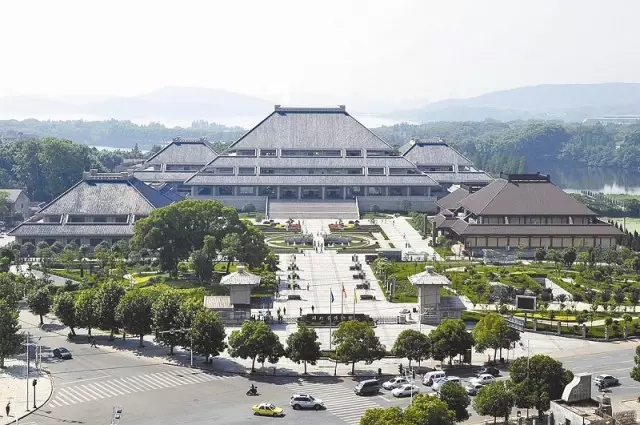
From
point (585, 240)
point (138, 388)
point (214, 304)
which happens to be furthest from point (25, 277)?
point (585, 240)

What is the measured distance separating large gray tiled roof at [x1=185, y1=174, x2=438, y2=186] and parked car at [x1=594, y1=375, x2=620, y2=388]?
70871mm

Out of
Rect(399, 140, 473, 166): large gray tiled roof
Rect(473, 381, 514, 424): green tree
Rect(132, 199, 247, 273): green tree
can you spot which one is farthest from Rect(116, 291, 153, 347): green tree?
Rect(399, 140, 473, 166): large gray tiled roof

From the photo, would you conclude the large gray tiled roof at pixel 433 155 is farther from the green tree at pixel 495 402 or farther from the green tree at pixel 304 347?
the green tree at pixel 495 402

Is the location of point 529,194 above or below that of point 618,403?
above

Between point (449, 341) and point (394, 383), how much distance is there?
487 centimetres

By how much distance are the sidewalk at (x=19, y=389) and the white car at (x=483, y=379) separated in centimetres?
2005

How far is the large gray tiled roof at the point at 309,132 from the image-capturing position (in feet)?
422

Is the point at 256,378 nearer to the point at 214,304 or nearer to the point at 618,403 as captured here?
the point at 214,304

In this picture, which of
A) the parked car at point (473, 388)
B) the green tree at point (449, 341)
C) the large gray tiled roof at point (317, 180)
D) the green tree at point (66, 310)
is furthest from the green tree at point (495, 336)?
the large gray tiled roof at point (317, 180)

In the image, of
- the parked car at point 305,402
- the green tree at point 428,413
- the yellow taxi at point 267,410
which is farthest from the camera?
the parked car at point 305,402

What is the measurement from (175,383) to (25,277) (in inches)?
1041

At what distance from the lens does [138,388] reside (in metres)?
46.3

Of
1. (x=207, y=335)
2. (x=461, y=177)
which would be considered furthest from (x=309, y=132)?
(x=207, y=335)

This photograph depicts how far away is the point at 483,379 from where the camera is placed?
152 feet
